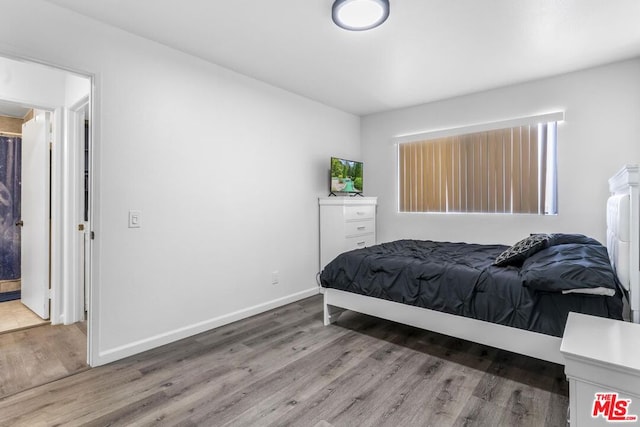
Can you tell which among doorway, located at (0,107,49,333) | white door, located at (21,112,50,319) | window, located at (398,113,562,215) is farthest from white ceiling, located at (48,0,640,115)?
doorway, located at (0,107,49,333)

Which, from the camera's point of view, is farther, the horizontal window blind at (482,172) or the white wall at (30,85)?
the horizontal window blind at (482,172)

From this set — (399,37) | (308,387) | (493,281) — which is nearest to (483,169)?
(399,37)

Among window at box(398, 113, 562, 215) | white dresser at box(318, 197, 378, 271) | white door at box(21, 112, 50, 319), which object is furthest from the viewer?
white dresser at box(318, 197, 378, 271)

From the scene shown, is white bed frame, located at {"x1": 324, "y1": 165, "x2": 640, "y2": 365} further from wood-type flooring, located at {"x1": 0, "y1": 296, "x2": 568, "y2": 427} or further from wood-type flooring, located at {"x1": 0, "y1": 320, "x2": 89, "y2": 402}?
wood-type flooring, located at {"x1": 0, "y1": 320, "x2": 89, "y2": 402}

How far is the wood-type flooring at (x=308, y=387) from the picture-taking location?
70.9 inches

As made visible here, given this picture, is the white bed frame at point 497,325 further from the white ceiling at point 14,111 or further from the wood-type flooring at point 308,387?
the white ceiling at point 14,111

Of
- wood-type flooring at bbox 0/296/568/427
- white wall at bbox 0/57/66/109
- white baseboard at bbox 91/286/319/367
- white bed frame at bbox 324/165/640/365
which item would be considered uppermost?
white wall at bbox 0/57/66/109

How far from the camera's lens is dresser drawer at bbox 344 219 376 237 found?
415 centimetres

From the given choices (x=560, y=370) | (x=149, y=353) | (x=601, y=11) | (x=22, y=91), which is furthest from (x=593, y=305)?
(x=22, y=91)

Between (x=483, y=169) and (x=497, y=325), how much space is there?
2.37 m

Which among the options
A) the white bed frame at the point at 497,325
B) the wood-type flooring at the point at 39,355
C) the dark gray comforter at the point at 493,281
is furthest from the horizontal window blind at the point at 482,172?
the wood-type flooring at the point at 39,355

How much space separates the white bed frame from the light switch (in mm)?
1748

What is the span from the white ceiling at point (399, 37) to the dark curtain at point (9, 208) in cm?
310

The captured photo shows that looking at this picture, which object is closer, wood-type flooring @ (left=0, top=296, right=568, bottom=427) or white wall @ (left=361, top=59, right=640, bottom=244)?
wood-type flooring @ (left=0, top=296, right=568, bottom=427)
